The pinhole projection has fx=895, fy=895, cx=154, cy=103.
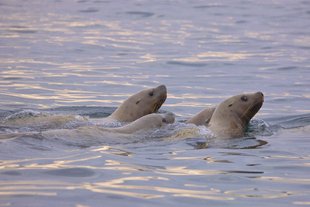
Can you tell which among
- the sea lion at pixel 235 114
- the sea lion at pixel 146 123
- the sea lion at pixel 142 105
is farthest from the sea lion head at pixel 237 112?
the sea lion at pixel 142 105

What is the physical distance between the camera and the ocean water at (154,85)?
7.03m

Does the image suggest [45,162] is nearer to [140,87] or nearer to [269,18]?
[140,87]

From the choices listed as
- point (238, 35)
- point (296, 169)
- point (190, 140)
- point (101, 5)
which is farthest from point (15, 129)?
point (101, 5)

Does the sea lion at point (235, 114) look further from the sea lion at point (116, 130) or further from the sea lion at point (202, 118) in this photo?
the sea lion at point (116, 130)

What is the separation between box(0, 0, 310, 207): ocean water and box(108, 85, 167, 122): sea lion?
15.6 inches

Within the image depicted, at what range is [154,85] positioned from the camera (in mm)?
14031

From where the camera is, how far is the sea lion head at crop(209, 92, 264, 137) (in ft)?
33.6

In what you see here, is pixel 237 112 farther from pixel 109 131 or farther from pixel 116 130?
pixel 109 131

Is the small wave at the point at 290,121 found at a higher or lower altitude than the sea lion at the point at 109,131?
lower

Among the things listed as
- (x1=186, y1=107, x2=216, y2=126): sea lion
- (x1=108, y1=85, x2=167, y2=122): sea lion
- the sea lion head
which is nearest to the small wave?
the sea lion head

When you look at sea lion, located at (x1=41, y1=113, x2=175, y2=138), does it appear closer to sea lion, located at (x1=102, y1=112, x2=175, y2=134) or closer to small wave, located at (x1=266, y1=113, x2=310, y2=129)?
sea lion, located at (x1=102, y1=112, x2=175, y2=134)

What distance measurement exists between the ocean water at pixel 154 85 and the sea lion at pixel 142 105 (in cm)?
40

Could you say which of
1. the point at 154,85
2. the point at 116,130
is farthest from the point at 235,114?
the point at 154,85

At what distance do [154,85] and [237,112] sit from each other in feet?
12.2
